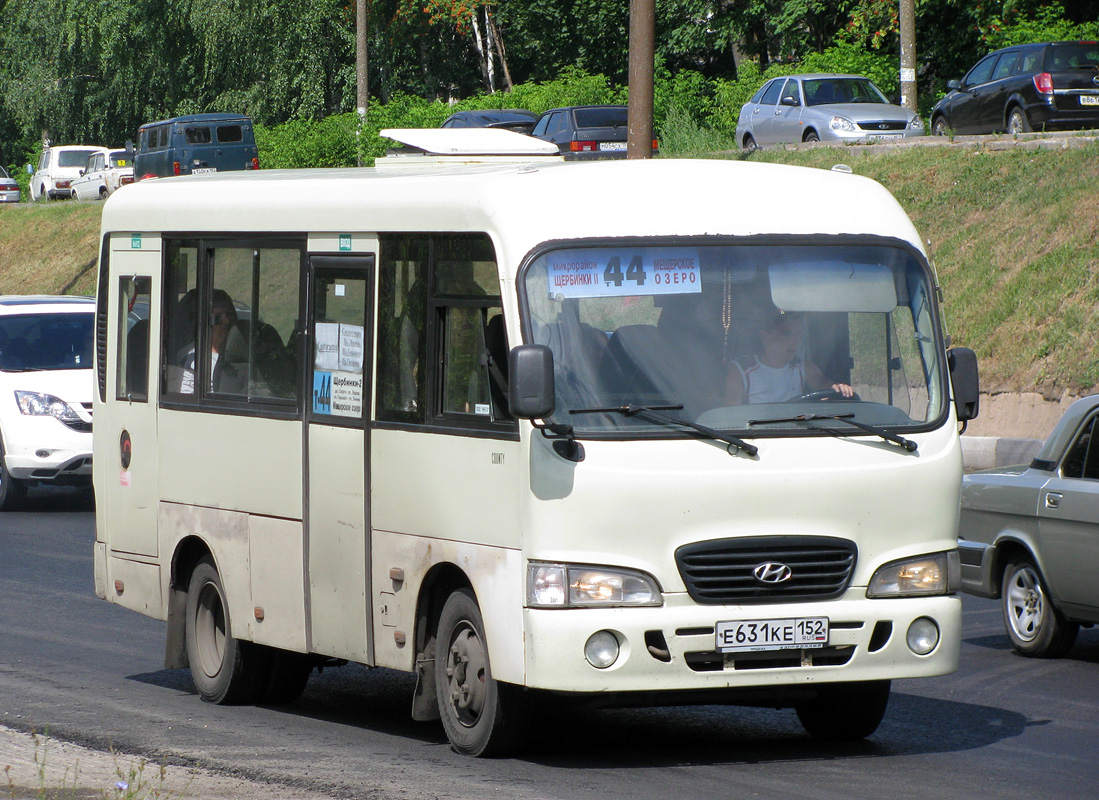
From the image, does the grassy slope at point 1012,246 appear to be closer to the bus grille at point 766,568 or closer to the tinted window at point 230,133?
the bus grille at point 766,568

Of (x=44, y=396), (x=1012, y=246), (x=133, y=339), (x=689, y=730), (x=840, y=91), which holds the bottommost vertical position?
(x=689, y=730)

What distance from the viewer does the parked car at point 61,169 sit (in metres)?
61.6

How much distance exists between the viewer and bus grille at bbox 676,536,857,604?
22.4ft

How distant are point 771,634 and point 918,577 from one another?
0.70 m

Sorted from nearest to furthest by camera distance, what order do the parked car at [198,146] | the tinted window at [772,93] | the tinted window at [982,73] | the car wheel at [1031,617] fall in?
the car wheel at [1031,617] < the tinted window at [982,73] < the tinted window at [772,93] < the parked car at [198,146]

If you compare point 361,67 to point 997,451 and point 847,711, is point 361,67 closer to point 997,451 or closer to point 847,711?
point 997,451

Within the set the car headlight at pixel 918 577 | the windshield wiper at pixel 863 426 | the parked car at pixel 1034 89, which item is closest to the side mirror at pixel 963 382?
the windshield wiper at pixel 863 426

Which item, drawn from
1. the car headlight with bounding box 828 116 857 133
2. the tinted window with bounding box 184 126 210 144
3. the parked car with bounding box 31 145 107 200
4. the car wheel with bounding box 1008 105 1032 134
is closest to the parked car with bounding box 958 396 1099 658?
the car wheel with bounding box 1008 105 1032 134

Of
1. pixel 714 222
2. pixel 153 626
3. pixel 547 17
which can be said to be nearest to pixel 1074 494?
pixel 714 222

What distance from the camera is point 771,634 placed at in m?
6.86

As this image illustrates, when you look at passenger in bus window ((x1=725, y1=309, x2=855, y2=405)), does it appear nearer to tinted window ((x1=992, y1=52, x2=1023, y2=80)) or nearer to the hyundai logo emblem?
the hyundai logo emblem

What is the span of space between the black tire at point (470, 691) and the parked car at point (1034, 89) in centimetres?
2242

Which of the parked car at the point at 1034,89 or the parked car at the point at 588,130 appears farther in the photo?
the parked car at the point at 588,130

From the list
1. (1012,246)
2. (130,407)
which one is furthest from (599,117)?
(130,407)
